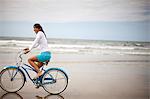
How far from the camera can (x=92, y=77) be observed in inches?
177

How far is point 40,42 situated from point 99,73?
947 millimetres

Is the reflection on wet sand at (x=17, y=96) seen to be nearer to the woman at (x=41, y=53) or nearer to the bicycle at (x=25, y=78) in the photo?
the bicycle at (x=25, y=78)

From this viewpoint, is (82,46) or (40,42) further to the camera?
(82,46)

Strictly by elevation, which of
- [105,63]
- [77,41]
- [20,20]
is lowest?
[105,63]

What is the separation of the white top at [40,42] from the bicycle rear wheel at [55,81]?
33 cm

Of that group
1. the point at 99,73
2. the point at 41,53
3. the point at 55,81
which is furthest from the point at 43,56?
the point at 99,73

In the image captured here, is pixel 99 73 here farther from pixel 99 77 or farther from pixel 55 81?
pixel 55 81

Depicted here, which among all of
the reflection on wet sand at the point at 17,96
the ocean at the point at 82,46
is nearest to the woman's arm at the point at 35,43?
the ocean at the point at 82,46

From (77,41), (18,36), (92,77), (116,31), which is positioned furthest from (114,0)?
(18,36)

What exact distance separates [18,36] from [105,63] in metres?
1.30

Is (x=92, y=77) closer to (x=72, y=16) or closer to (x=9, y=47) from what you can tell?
(x=72, y=16)

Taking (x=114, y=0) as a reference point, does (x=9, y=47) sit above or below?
below

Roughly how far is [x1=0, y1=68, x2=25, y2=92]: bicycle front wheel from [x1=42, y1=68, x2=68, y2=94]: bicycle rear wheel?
32 cm

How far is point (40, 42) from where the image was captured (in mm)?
4344
